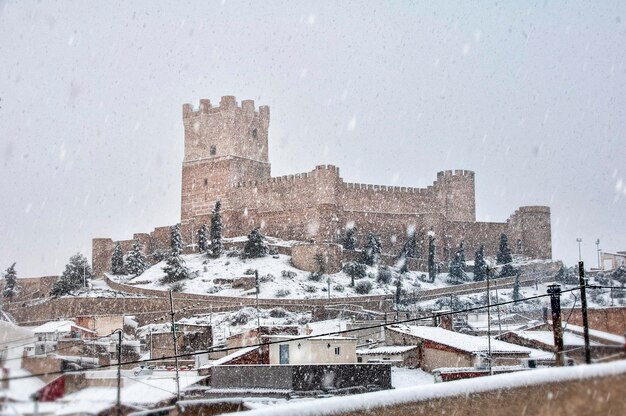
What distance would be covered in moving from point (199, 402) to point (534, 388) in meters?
2.22

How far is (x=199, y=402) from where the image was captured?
19.1 ft

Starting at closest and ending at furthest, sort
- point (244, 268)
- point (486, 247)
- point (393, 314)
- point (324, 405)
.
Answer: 1. point (324, 405)
2. point (393, 314)
3. point (244, 268)
4. point (486, 247)

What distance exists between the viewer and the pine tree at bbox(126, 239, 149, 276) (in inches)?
1918

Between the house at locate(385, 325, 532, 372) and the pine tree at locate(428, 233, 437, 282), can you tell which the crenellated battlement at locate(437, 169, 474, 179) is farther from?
the house at locate(385, 325, 532, 372)

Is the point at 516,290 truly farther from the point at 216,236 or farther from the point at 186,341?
the point at 186,341

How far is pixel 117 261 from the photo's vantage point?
50.0 metres

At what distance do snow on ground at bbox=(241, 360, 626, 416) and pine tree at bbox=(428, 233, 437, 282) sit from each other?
42731mm

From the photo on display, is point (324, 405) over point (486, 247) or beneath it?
beneath

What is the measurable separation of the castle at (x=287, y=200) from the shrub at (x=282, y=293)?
8112 millimetres

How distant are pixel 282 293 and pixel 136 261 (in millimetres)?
12393

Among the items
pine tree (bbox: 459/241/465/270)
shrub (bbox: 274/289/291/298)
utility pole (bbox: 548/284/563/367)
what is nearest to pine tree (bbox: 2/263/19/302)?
shrub (bbox: 274/289/291/298)

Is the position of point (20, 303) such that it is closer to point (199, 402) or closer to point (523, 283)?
point (523, 283)

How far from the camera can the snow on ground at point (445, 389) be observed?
4.85 m

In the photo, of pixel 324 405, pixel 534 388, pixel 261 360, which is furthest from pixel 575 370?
pixel 261 360
